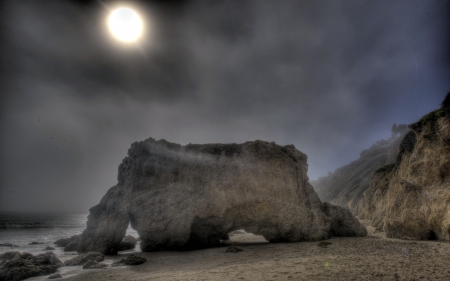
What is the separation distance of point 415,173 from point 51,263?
23.9 m

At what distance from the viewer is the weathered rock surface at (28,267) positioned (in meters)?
10.6

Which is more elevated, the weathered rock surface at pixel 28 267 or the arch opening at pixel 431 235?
the arch opening at pixel 431 235

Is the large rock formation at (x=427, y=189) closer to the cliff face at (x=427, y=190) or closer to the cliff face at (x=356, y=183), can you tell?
the cliff face at (x=427, y=190)

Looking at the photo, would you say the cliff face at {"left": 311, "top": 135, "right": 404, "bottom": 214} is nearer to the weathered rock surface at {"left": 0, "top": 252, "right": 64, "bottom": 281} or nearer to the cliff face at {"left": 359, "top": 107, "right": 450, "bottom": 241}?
the cliff face at {"left": 359, "top": 107, "right": 450, "bottom": 241}

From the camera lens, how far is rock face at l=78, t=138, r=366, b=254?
16.4 meters

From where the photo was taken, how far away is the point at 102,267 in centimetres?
1198

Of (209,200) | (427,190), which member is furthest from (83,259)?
(427,190)

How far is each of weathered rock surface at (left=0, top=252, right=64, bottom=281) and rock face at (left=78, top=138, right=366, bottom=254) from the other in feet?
14.0

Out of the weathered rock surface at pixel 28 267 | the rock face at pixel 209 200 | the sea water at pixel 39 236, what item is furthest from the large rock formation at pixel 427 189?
the weathered rock surface at pixel 28 267

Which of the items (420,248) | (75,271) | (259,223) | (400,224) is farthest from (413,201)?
(75,271)

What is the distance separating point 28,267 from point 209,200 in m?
11.1

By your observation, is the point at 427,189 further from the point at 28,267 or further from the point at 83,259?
the point at 28,267

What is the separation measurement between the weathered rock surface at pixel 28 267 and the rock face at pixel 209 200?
168 inches

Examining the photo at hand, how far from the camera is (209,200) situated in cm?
1677
